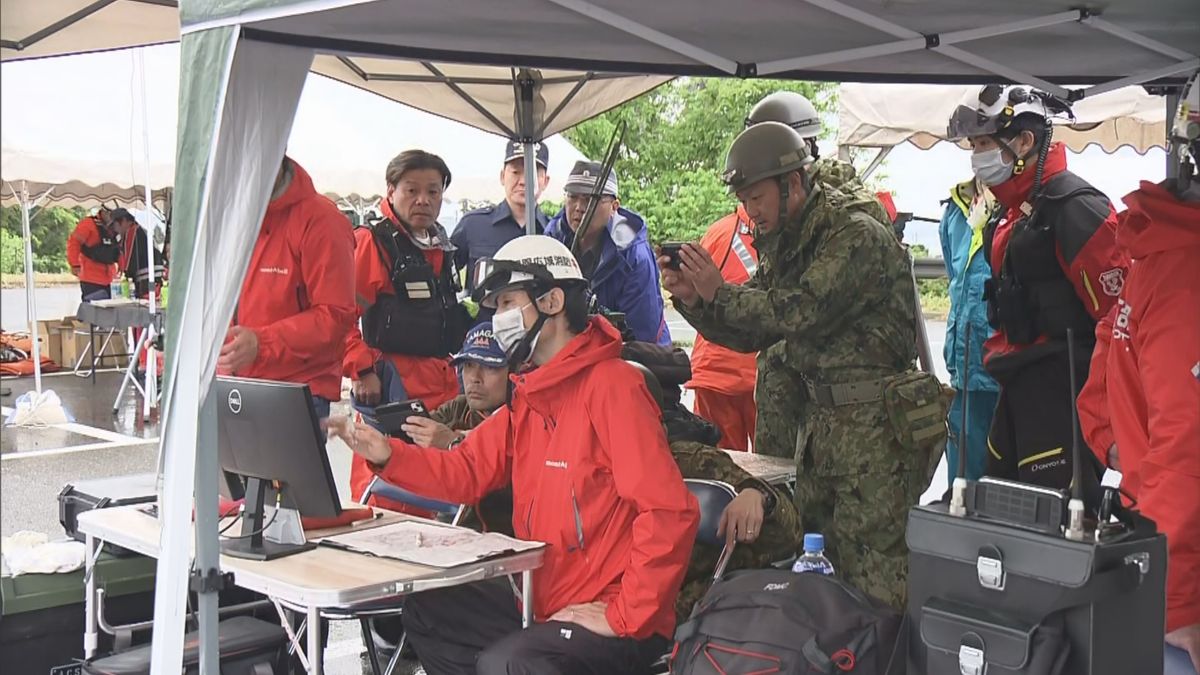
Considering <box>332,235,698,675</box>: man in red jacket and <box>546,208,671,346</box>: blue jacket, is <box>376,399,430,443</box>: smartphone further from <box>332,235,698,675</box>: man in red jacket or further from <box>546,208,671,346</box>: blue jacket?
<box>546,208,671,346</box>: blue jacket

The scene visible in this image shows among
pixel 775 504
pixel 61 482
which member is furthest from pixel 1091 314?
pixel 61 482

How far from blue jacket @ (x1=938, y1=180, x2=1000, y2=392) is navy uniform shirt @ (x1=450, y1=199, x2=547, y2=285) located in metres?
2.14

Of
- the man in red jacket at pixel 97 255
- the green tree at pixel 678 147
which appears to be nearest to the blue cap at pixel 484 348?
the man in red jacket at pixel 97 255

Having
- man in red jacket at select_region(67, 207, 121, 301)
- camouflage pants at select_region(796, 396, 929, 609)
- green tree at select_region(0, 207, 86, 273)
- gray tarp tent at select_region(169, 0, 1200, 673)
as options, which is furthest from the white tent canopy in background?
green tree at select_region(0, 207, 86, 273)

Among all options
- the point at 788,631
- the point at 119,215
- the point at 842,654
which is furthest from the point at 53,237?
the point at 842,654

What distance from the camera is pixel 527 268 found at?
143 inches

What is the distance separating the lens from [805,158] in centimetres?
428

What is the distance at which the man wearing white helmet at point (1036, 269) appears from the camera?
13.5 feet

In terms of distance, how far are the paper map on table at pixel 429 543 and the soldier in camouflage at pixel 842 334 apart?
1206 mm

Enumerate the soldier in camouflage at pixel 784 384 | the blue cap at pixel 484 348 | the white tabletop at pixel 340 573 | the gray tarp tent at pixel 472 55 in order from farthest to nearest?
the soldier in camouflage at pixel 784 384 → the blue cap at pixel 484 348 → the gray tarp tent at pixel 472 55 → the white tabletop at pixel 340 573

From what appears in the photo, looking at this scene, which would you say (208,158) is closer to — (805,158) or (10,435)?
(805,158)

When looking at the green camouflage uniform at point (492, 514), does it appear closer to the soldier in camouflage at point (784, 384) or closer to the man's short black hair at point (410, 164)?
the soldier in camouflage at point (784, 384)

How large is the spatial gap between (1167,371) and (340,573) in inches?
78.2

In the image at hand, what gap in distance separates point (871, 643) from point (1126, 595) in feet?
2.15
